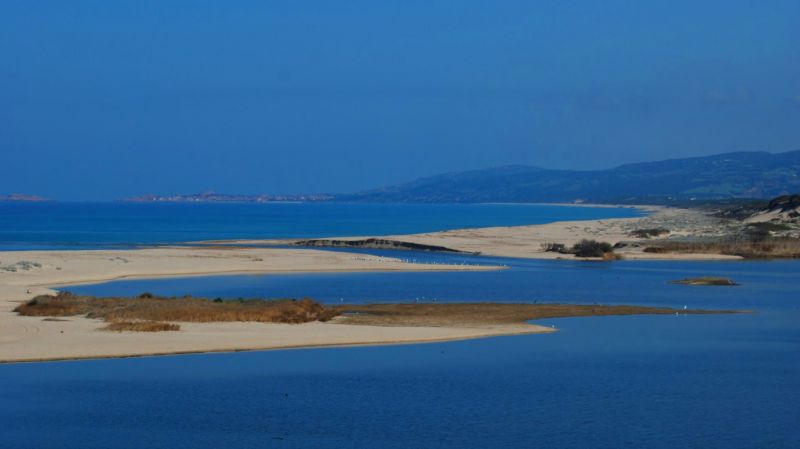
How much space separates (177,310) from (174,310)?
0.31 ft

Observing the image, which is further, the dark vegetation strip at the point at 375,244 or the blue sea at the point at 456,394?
the dark vegetation strip at the point at 375,244

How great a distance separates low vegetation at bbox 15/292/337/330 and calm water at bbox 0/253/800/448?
532 centimetres

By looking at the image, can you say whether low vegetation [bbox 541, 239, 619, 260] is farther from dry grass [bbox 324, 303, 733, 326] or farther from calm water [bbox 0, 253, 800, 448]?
calm water [bbox 0, 253, 800, 448]

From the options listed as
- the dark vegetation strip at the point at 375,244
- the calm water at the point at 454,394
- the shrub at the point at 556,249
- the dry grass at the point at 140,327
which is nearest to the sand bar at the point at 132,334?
the dry grass at the point at 140,327

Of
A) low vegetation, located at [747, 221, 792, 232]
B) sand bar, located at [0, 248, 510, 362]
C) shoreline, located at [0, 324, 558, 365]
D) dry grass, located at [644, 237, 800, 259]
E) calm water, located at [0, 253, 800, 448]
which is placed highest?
low vegetation, located at [747, 221, 792, 232]

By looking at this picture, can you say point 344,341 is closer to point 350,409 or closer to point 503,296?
point 350,409

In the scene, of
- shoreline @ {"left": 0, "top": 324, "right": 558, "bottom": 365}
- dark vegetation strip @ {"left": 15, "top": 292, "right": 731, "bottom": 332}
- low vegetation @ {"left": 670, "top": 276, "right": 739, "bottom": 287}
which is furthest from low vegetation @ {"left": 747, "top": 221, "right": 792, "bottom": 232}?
shoreline @ {"left": 0, "top": 324, "right": 558, "bottom": 365}

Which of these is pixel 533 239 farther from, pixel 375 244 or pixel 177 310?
pixel 177 310

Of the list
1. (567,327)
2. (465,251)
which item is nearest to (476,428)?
(567,327)

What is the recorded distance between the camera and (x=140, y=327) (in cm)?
3300

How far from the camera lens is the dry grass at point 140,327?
32.8 metres

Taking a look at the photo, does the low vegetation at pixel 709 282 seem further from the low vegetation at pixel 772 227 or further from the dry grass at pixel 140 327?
the low vegetation at pixel 772 227

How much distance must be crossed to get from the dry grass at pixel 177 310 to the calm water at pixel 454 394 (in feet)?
17.5

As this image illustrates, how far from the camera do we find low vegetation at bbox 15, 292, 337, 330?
35.3 m
